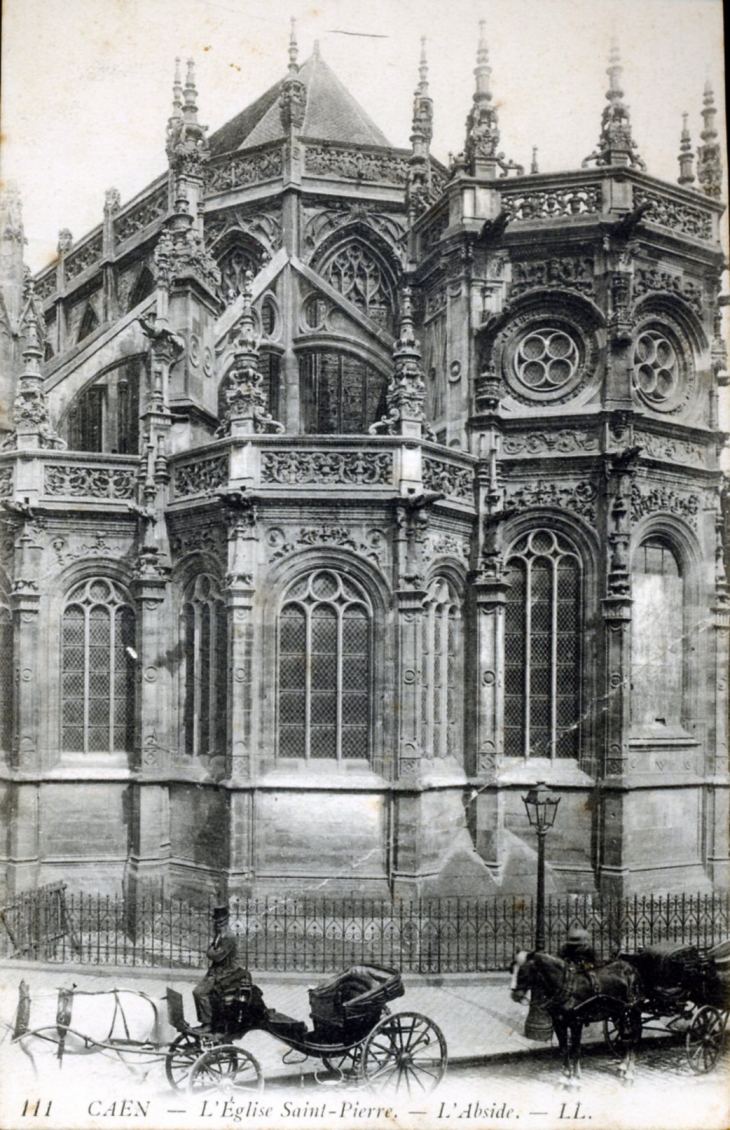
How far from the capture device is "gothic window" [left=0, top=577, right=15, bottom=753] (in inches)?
688

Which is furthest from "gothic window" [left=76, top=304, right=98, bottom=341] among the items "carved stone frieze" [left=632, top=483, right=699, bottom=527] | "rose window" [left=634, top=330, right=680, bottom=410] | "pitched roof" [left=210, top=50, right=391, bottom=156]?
"carved stone frieze" [left=632, top=483, right=699, bottom=527]

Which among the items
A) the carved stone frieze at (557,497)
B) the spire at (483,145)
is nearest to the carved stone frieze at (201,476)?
the carved stone frieze at (557,497)

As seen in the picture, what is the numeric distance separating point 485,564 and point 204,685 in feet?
17.9

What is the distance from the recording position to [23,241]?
21672 millimetres

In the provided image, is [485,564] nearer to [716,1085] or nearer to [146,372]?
[146,372]

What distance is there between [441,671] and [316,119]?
1550 centimetres

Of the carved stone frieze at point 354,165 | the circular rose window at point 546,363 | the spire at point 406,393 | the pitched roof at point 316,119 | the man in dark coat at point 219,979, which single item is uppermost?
the pitched roof at point 316,119

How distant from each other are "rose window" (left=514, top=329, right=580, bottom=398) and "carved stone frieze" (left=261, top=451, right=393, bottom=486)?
377cm

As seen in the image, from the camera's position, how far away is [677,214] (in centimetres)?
1852

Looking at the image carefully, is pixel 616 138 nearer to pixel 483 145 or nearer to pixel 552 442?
pixel 483 145

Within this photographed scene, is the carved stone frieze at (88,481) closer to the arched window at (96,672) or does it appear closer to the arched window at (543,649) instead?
the arched window at (96,672)

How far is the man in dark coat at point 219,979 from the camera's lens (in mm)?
9711

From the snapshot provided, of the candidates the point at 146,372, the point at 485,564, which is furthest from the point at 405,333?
the point at 146,372

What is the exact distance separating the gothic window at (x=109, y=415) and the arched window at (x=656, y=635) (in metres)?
11.2
